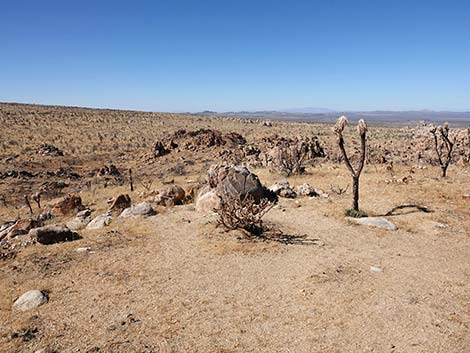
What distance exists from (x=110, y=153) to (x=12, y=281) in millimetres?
25448

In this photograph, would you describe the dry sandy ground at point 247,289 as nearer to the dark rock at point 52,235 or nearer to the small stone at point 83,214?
the dark rock at point 52,235

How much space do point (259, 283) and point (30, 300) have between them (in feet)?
13.7

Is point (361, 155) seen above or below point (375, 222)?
above

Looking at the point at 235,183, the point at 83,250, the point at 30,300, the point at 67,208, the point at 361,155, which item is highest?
the point at 361,155

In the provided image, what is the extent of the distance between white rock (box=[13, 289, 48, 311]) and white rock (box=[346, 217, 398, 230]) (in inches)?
323

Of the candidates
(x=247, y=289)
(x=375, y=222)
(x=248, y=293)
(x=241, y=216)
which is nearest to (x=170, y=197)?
(x=241, y=216)

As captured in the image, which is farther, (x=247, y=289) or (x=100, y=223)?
(x=100, y=223)

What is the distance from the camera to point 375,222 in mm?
11289

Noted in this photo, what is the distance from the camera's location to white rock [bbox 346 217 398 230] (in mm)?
11078

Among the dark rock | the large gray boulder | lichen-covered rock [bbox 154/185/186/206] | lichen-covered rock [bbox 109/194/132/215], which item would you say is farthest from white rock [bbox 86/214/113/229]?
the large gray boulder

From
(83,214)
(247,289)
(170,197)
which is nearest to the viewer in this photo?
(247,289)

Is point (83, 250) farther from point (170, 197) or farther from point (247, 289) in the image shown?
point (170, 197)

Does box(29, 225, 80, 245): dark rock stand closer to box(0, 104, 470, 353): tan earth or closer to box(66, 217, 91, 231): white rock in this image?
box(0, 104, 470, 353): tan earth

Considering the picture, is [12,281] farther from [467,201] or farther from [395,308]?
[467,201]
